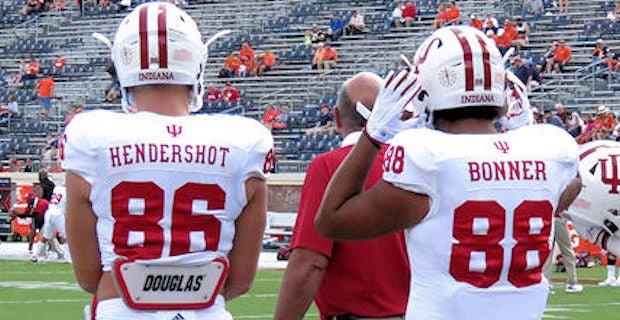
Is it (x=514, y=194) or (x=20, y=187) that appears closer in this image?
(x=514, y=194)

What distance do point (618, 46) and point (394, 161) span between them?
23.9 metres

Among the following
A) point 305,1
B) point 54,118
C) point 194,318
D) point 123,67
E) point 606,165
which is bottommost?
point 54,118

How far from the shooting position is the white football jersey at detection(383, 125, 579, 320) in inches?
154

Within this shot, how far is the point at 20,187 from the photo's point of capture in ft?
89.2

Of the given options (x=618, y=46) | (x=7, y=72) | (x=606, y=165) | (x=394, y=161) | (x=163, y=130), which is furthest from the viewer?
(x=7, y=72)

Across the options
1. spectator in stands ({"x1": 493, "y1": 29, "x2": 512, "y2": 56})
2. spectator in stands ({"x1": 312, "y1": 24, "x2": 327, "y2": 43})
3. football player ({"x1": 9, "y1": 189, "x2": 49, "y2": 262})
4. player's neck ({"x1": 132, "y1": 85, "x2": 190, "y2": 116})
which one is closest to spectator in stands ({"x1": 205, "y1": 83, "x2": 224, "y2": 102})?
spectator in stands ({"x1": 312, "y1": 24, "x2": 327, "y2": 43})

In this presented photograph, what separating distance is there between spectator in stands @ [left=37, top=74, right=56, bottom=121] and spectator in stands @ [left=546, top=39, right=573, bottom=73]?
41.9ft

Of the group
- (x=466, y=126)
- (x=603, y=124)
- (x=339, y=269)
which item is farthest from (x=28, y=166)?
(x=466, y=126)

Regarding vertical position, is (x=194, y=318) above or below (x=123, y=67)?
below

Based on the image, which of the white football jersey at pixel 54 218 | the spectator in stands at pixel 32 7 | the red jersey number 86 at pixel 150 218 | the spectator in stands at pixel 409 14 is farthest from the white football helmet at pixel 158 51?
the spectator in stands at pixel 32 7

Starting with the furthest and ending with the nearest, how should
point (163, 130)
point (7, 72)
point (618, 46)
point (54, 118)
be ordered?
1. point (7, 72)
2. point (54, 118)
3. point (618, 46)
4. point (163, 130)

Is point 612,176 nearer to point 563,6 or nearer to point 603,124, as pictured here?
point 603,124

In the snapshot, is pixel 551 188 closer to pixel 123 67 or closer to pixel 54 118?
pixel 123 67

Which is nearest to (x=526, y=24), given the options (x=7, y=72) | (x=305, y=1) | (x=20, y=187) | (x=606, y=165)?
(x=305, y=1)
